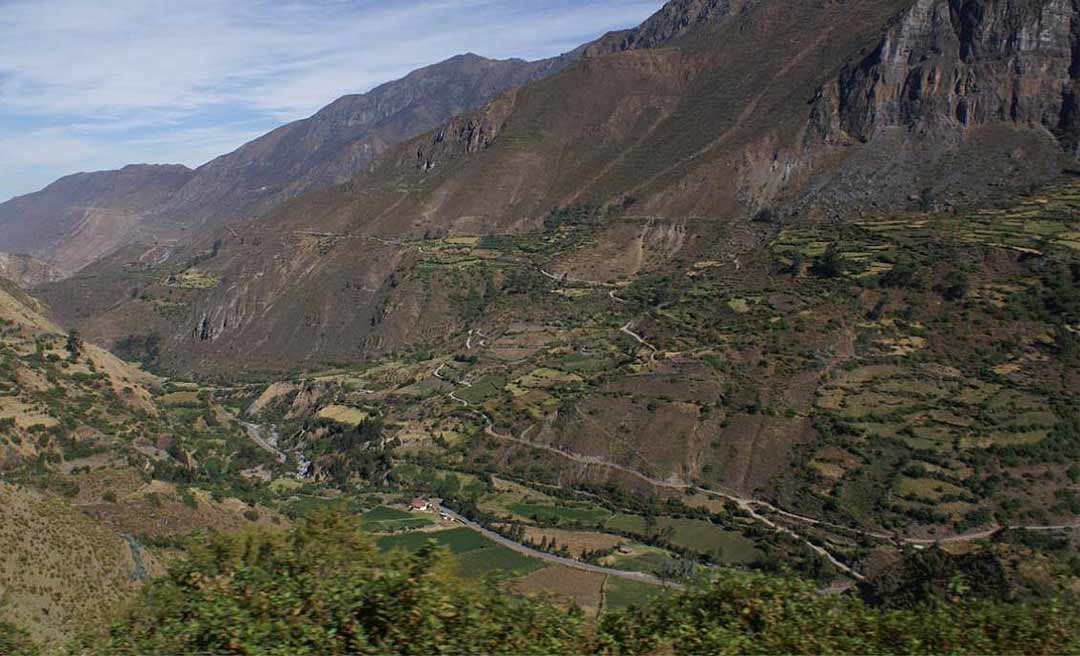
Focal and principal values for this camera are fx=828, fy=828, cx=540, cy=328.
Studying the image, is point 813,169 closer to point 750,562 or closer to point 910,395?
point 910,395

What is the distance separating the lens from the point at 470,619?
9.28 metres

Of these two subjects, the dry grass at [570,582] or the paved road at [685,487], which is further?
the paved road at [685,487]

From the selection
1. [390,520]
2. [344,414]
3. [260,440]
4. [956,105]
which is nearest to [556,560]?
[390,520]

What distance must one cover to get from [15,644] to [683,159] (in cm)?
10269

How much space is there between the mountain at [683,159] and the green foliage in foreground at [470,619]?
247 feet

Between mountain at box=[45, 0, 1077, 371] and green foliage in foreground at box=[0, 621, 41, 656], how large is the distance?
7529 centimetres

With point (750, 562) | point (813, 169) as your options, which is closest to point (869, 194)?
point (813, 169)

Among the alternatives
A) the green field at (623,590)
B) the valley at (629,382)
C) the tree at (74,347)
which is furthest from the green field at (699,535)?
the tree at (74,347)

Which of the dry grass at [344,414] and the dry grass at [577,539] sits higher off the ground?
the dry grass at [344,414]

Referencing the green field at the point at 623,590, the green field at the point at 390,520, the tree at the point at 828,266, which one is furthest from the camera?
the tree at the point at 828,266

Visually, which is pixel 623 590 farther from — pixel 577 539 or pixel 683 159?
pixel 683 159

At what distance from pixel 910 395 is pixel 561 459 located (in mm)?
18675

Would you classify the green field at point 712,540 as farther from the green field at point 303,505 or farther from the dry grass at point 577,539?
the green field at point 303,505

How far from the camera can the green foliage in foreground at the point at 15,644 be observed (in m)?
A: 9.22
